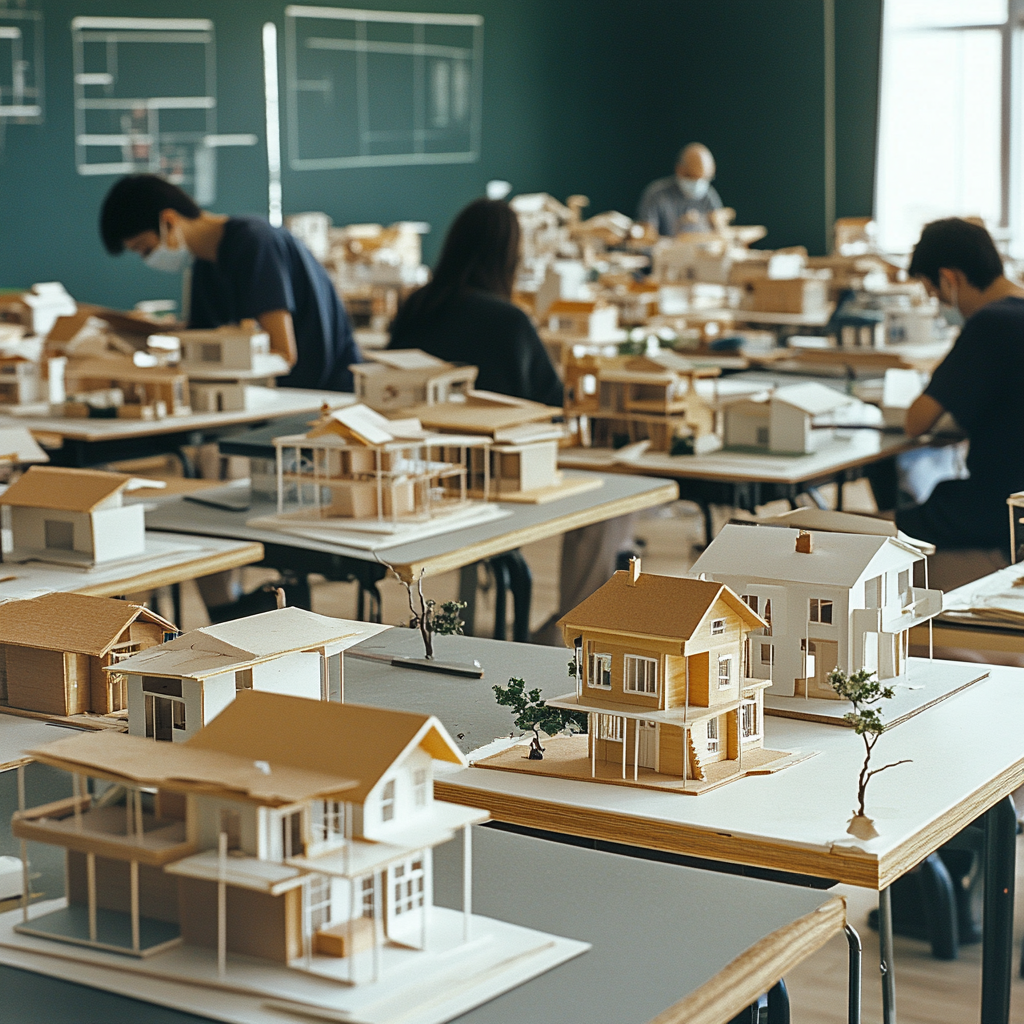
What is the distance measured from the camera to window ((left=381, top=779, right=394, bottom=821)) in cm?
149

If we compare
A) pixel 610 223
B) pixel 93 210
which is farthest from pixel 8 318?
pixel 610 223

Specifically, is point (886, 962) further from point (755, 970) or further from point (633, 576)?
point (755, 970)

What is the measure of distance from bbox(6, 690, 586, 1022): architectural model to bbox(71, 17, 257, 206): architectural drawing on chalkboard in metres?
8.96

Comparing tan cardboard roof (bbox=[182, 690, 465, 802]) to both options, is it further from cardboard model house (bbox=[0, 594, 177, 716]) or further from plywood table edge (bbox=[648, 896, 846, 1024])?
cardboard model house (bbox=[0, 594, 177, 716])

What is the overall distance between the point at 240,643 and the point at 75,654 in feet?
1.30

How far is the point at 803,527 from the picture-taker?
2.71 m

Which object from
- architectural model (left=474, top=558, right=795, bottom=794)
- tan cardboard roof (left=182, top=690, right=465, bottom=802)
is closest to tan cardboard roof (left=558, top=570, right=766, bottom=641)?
architectural model (left=474, top=558, right=795, bottom=794)

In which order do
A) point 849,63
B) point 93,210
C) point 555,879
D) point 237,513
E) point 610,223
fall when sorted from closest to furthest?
point 555,879 < point 237,513 < point 93,210 < point 610,223 < point 849,63

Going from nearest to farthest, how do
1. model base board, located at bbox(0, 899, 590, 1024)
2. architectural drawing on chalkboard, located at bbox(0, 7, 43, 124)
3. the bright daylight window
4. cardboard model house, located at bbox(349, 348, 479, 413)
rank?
model base board, located at bbox(0, 899, 590, 1024) → cardboard model house, located at bbox(349, 348, 479, 413) → architectural drawing on chalkboard, located at bbox(0, 7, 43, 124) → the bright daylight window

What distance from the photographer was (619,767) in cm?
210

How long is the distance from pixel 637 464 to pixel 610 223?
625 cm

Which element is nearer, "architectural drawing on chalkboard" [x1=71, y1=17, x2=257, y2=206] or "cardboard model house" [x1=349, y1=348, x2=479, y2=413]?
"cardboard model house" [x1=349, y1=348, x2=479, y2=413]

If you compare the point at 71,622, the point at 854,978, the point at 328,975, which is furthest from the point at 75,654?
the point at 854,978

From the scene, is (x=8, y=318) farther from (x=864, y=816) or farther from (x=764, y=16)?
(x=764, y=16)
